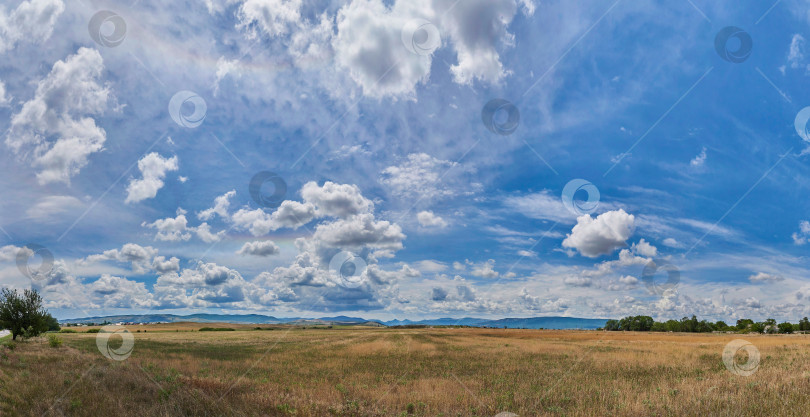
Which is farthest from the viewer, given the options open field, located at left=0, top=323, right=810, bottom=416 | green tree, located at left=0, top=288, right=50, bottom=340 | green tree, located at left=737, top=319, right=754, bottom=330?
green tree, located at left=737, top=319, right=754, bottom=330

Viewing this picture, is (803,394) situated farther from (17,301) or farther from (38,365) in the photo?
(17,301)

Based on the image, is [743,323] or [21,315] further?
[743,323]

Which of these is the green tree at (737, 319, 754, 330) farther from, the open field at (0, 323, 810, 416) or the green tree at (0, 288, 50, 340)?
the green tree at (0, 288, 50, 340)

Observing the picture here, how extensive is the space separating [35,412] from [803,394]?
26.4m

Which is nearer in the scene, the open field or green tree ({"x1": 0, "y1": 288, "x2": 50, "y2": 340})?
the open field

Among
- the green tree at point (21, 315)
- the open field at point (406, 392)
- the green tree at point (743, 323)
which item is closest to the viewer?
the open field at point (406, 392)

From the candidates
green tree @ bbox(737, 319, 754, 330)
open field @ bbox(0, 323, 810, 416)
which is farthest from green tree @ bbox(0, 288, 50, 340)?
green tree @ bbox(737, 319, 754, 330)

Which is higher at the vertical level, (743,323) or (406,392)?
(743,323)

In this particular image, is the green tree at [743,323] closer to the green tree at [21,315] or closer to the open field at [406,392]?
the open field at [406,392]

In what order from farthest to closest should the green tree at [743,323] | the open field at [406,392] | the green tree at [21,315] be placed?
the green tree at [743,323] → the green tree at [21,315] → the open field at [406,392]

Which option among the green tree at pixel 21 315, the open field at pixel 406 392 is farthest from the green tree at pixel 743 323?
the green tree at pixel 21 315

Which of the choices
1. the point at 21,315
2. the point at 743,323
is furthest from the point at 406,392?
the point at 743,323

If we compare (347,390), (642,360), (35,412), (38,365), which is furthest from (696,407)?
(38,365)

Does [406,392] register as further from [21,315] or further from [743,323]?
[743,323]
